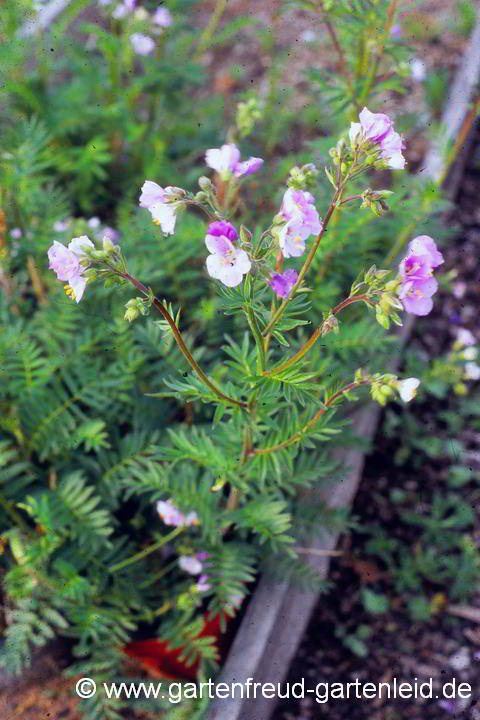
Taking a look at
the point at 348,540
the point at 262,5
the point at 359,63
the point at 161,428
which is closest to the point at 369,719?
the point at 348,540

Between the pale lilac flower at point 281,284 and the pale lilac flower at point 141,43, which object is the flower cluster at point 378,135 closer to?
the pale lilac flower at point 281,284

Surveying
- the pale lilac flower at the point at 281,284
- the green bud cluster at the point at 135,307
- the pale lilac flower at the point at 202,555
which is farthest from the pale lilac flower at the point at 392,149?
the pale lilac flower at the point at 202,555

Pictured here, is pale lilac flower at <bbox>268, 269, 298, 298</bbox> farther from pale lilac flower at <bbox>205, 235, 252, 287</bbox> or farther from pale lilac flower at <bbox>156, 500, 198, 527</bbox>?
pale lilac flower at <bbox>156, 500, 198, 527</bbox>

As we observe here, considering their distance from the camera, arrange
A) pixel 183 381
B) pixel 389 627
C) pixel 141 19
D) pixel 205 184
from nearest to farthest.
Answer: pixel 205 184, pixel 183 381, pixel 389 627, pixel 141 19

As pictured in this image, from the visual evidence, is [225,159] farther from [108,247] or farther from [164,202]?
[108,247]

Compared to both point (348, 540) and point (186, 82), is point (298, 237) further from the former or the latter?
point (186, 82)

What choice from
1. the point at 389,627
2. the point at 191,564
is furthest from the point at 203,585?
the point at 389,627

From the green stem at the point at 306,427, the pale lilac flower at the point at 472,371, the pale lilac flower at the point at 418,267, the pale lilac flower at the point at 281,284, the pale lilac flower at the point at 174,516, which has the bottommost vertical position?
the pale lilac flower at the point at 472,371
